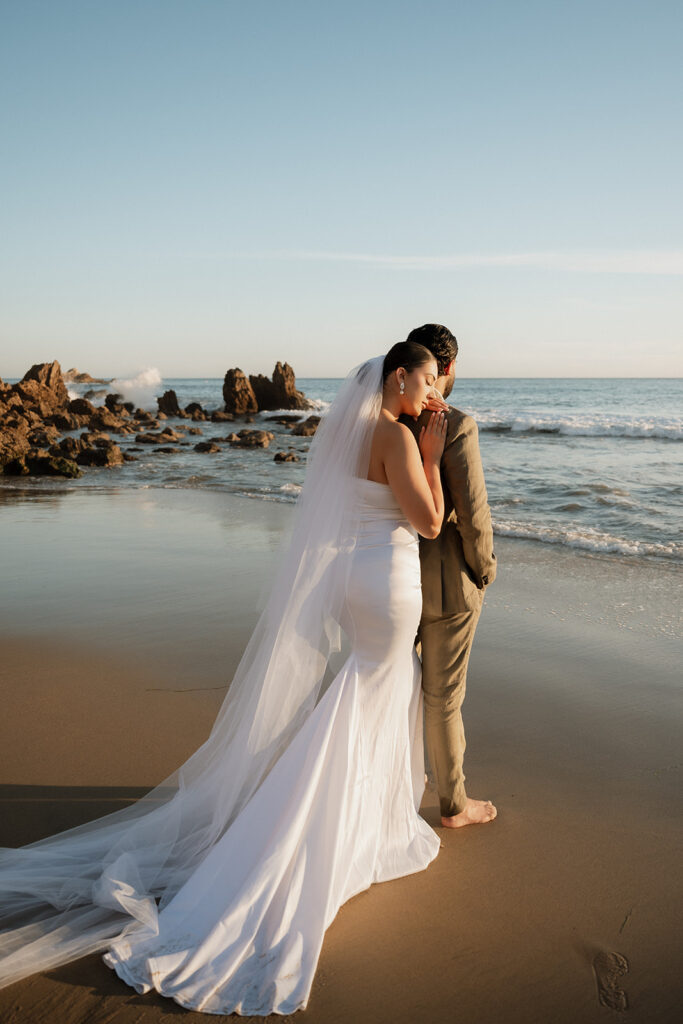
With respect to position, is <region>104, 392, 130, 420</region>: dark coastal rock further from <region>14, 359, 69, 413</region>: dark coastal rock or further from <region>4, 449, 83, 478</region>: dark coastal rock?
<region>4, 449, 83, 478</region>: dark coastal rock

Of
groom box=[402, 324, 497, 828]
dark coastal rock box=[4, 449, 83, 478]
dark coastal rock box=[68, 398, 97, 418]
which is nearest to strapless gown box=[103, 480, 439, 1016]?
groom box=[402, 324, 497, 828]

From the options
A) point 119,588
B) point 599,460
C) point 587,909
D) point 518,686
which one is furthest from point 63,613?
point 599,460

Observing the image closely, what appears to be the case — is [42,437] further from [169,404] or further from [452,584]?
[452,584]

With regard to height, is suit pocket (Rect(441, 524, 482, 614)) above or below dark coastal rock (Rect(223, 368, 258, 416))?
below

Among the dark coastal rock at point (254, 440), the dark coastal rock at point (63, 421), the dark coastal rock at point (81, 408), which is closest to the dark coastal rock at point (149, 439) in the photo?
the dark coastal rock at point (254, 440)

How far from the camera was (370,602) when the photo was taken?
10.2 feet

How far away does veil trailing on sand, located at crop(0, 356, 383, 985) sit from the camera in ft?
9.75

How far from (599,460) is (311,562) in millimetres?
17172

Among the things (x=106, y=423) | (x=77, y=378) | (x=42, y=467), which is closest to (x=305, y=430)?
(x=106, y=423)

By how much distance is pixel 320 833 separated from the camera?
Result: 284 cm

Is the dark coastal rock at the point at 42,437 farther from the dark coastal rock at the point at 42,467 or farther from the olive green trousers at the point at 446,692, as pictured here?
the olive green trousers at the point at 446,692

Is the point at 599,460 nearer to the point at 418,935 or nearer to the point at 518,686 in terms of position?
the point at 518,686

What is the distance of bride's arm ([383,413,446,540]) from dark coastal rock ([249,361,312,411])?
150 feet

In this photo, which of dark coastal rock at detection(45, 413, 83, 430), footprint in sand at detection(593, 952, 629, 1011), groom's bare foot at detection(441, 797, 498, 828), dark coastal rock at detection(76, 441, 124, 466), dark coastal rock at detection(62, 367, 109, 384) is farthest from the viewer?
dark coastal rock at detection(62, 367, 109, 384)
